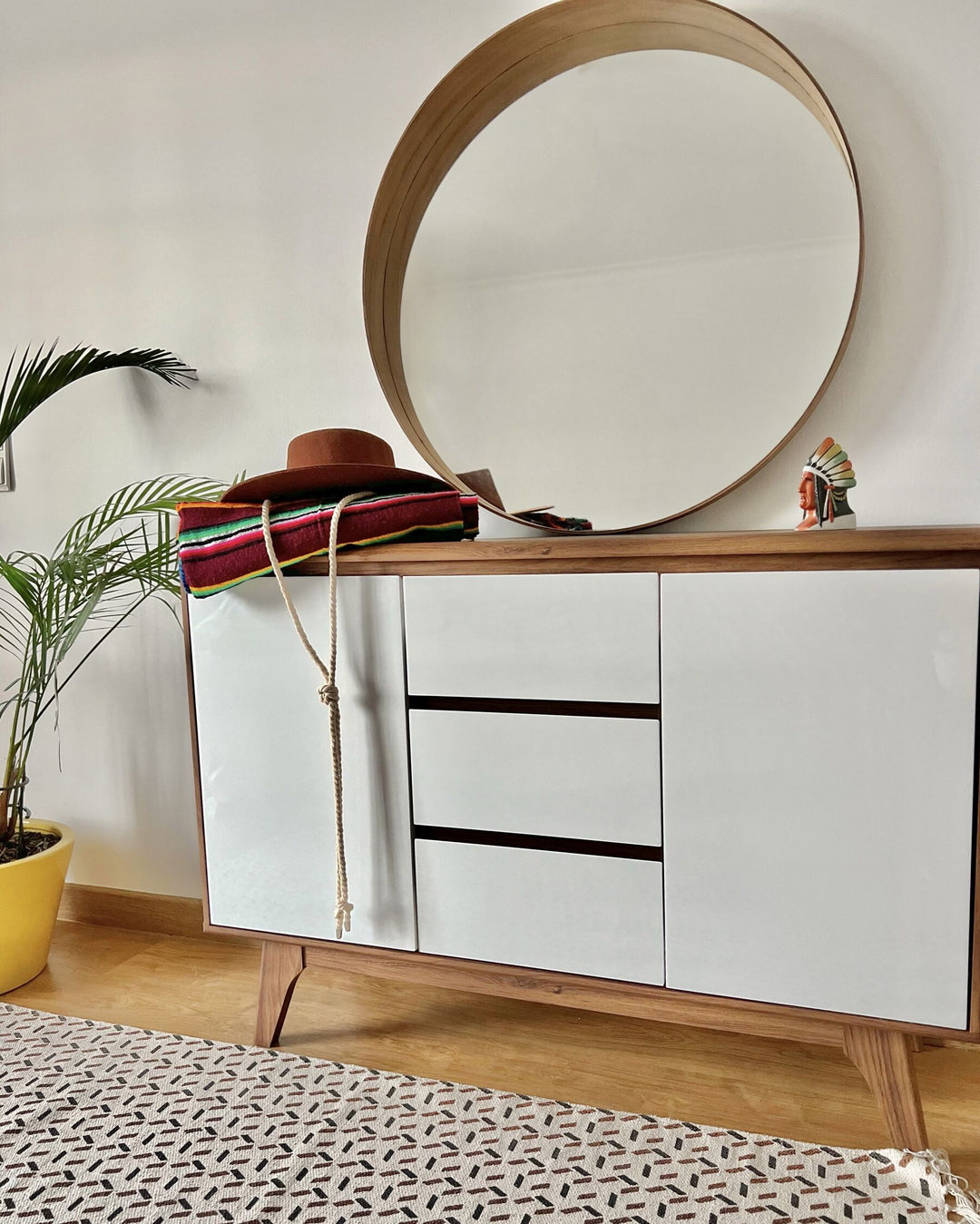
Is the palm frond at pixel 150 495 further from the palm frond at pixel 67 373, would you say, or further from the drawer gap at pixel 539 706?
the drawer gap at pixel 539 706

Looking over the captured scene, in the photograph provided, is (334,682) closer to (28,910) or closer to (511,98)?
(28,910)

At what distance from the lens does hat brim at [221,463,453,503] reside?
51.0 inches

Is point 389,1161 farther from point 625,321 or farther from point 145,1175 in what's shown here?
point 625,321

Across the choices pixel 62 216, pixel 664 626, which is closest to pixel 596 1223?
pixel 664 626

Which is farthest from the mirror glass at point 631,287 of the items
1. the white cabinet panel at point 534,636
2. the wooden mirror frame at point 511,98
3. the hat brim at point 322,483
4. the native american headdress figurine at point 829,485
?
the white cabinet panel at point 534,636

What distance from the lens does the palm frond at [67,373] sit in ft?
5.47

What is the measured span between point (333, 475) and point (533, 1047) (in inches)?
36.0

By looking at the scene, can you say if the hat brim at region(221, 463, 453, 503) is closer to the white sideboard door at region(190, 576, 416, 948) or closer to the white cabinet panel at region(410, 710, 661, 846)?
the white sideboard door at region(190, 576, 416, 948)

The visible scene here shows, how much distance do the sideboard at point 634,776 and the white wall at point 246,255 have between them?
414 mm

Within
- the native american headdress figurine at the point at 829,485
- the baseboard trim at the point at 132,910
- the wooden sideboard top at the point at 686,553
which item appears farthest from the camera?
the baseboard trim at the point at 132,910

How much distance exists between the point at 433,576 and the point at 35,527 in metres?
1.20

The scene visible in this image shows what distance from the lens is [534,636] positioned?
1.20 metres

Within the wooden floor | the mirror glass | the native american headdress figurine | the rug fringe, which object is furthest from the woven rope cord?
the rug fringe

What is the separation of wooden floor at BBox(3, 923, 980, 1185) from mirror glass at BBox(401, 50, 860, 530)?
820mm
